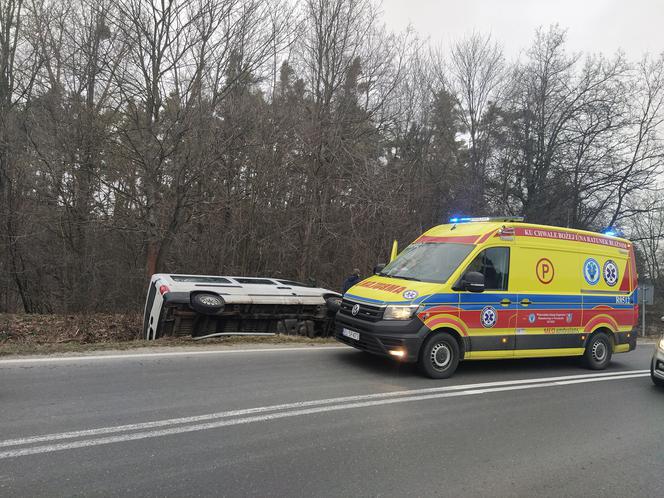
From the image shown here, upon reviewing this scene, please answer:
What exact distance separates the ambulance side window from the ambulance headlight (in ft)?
3.96

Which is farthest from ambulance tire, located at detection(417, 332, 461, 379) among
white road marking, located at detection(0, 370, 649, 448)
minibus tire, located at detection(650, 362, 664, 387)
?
minibus tire, located at detection(650, 362, 664, 387)

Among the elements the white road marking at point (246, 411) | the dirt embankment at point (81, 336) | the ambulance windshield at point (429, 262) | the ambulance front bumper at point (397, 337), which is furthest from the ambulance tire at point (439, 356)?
the dirt embankment at point (81, 336)

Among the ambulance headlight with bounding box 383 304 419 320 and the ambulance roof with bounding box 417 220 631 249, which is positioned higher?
the ambulance roof with bounding box 417 220 631 249

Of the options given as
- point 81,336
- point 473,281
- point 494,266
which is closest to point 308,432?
point 473,281

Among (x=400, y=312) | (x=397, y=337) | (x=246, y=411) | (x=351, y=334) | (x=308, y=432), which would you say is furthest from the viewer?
(x=351, y=334)

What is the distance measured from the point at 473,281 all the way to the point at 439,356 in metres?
1.21

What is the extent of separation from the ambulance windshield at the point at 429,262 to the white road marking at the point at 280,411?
167 centimetres

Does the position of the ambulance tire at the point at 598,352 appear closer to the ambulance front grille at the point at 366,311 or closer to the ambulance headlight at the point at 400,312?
the ambulance headlight at the point at 400,312

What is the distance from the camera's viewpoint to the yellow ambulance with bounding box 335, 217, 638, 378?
6.84 metres

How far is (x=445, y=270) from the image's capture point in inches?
284

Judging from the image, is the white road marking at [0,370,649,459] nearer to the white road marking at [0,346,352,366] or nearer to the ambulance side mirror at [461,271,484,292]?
the ambulance side mirror at [461,271,484,292]

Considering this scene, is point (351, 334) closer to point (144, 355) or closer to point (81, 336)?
point (144, 355)

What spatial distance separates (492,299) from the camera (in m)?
7.35

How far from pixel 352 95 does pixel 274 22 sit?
380 cm
